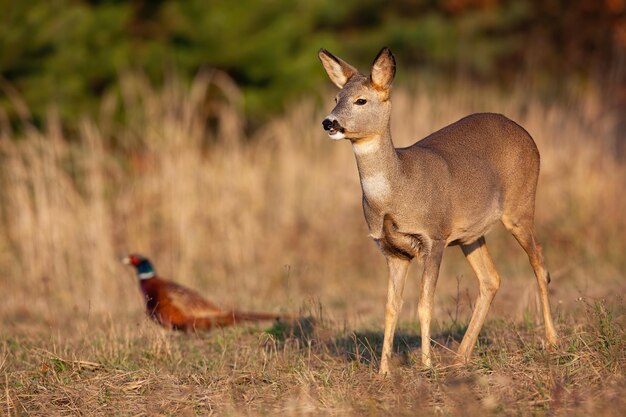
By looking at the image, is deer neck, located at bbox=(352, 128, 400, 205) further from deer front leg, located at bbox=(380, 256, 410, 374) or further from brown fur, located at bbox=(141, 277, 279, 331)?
brown fur, located at bbox=(141, 277, 279, 331)

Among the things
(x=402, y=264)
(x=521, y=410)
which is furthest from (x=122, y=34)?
(x=521, y=410)

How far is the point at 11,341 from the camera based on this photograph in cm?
840

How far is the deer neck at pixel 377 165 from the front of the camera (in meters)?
6.27

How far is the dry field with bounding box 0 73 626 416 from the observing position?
6660 mm

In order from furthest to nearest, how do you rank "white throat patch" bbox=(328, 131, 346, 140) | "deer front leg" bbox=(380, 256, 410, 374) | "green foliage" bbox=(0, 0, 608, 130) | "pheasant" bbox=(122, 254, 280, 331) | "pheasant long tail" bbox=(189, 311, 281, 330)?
"green foliage" bbox=(0, 0, 608, 130) < "pheasant" bbox=(122, 254, 280, 331) < "pheasant long tail" bbox=(189, 311, 281, 330) < "deer front leg" bbox=(380, 256, 410, 374) < "white throat patch" bbox=(328, 131, 346, 140)

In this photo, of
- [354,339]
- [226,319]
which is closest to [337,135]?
[354,339]

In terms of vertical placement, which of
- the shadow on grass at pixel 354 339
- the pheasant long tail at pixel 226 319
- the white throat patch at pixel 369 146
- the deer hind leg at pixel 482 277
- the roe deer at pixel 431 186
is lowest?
the pheasant long tail at pixel 226 319

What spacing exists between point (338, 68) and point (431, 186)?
99cm

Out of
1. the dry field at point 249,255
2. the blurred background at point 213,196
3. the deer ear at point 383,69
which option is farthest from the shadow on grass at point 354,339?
the deer ear at point 383,69

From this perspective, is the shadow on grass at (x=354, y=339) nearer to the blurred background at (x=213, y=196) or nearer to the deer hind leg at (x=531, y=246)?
A: the deer hind leg at (x=531, y=246)

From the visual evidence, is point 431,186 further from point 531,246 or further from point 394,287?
point 531,246

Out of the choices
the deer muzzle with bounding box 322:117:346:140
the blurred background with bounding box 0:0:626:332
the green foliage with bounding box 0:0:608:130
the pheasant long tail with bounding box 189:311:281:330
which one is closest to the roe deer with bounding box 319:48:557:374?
the deer muzzle with bounding box 322:117:346:140

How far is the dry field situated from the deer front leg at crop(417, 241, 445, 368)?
0.58 feet

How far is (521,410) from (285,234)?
26.3ft
